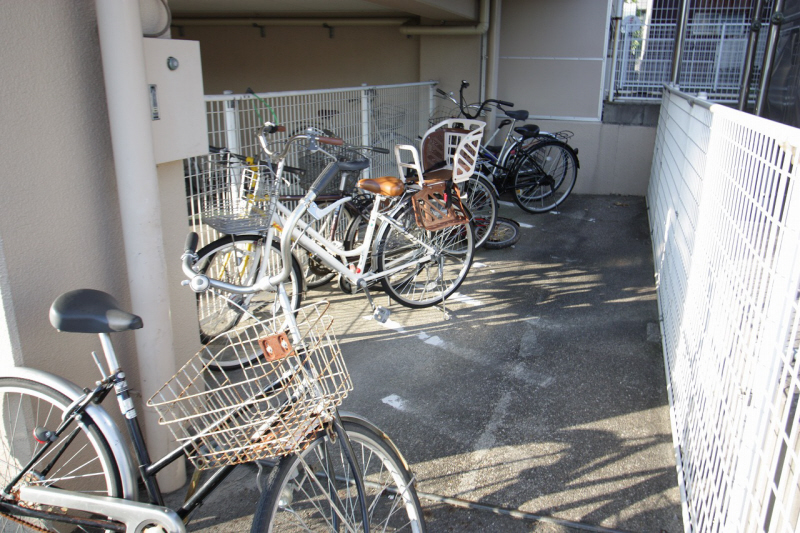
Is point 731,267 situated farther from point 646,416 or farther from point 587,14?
point 587,14

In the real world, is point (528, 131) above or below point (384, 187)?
above

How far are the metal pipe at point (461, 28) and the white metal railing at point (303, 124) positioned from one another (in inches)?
26.1

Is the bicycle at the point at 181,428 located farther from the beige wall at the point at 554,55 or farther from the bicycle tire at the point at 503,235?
the beige wall at the point at 554,55

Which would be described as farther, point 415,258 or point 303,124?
point 303,124

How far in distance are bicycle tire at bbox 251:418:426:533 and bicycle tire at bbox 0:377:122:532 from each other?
1.74ft

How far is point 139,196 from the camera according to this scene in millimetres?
2176

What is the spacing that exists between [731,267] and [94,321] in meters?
2.00

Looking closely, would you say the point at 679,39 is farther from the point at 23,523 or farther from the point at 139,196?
the point at 23,523

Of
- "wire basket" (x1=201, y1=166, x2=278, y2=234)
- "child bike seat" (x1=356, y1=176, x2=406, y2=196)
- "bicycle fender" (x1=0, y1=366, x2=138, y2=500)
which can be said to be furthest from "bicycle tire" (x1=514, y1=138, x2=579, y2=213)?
"bicycle fender" (x1=0, y1=366, x2=138, y2=500)

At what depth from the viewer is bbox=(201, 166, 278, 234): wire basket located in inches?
126

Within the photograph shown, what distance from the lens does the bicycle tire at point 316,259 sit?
13.9 ft

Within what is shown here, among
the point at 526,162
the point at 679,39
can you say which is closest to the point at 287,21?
the point at 526,162

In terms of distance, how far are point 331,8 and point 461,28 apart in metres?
1.61

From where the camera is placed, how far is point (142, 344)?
226 centimetres
